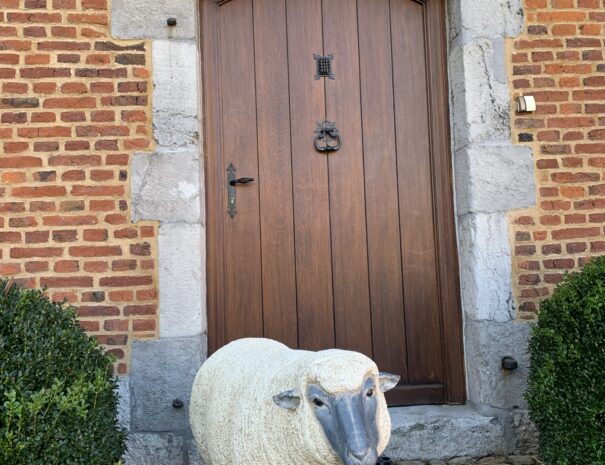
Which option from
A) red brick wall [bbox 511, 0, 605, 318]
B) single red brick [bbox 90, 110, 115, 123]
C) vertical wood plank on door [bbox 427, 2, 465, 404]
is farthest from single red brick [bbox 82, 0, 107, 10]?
red brick wall [bbox 511, 0, 605, 318]

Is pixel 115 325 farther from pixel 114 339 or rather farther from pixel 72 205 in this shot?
pixel 72 205

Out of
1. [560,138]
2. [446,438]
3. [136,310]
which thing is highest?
[560,138]

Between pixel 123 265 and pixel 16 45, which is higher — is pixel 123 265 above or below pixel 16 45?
below

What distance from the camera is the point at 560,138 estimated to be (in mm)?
3641

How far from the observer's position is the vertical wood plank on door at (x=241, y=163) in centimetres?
372

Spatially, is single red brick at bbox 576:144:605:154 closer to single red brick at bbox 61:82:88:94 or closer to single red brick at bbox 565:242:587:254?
single red brick at bbox 565:242:587:254

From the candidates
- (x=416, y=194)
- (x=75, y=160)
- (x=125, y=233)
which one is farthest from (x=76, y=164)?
(x=416, y=194)

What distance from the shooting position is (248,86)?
3.81 meters

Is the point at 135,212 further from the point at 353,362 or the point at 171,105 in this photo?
the point at 353,362

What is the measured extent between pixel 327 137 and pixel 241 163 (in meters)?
0.60

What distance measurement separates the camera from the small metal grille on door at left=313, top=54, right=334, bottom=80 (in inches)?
152

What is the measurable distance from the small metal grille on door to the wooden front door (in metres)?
0.02

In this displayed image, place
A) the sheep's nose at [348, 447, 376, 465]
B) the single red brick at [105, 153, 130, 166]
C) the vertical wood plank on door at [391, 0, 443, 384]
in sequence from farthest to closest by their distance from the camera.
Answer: the vertical wood plank on door at [391, 0, 443, 384]
the single red brick at [105, 153, 130, 166]
the sheep's nose at [348, 447, 376, 465]

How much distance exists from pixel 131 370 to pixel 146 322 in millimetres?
288
